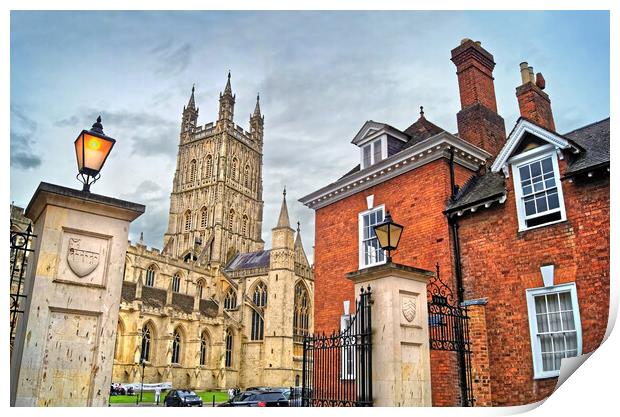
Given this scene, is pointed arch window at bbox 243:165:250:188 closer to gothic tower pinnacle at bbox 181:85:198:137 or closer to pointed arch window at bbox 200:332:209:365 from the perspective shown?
gothic tower pinnacle at bbox 181:85:198:137

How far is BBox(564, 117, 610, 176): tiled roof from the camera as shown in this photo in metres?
10.3

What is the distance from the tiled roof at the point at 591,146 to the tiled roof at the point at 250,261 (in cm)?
5501

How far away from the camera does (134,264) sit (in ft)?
182

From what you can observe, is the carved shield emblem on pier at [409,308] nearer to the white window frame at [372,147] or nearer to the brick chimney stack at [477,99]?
the white window frame at [372,147]

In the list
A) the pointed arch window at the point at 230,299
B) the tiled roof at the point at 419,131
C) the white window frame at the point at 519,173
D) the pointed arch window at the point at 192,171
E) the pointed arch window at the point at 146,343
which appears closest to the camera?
the white window frame at the point at 519,173

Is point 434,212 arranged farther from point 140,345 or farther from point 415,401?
point 140,345

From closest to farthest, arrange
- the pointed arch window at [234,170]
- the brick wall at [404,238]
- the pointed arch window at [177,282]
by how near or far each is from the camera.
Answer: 1. the brick wall at [404,238]
2. the pointed arch window at [177,282]
3. the pointed arch window at [234,170]

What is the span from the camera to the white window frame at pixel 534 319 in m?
9.84

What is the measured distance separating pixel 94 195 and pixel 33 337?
5.51 ft

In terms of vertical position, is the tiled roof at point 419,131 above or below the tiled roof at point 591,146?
above

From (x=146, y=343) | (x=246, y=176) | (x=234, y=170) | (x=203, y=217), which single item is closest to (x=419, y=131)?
(x=146, y=343)

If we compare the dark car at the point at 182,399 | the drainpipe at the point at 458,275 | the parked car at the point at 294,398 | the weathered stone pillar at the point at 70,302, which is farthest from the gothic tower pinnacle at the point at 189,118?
the weathered stone pillar at the point at 70,302

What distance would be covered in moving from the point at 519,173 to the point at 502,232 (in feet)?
4.86
